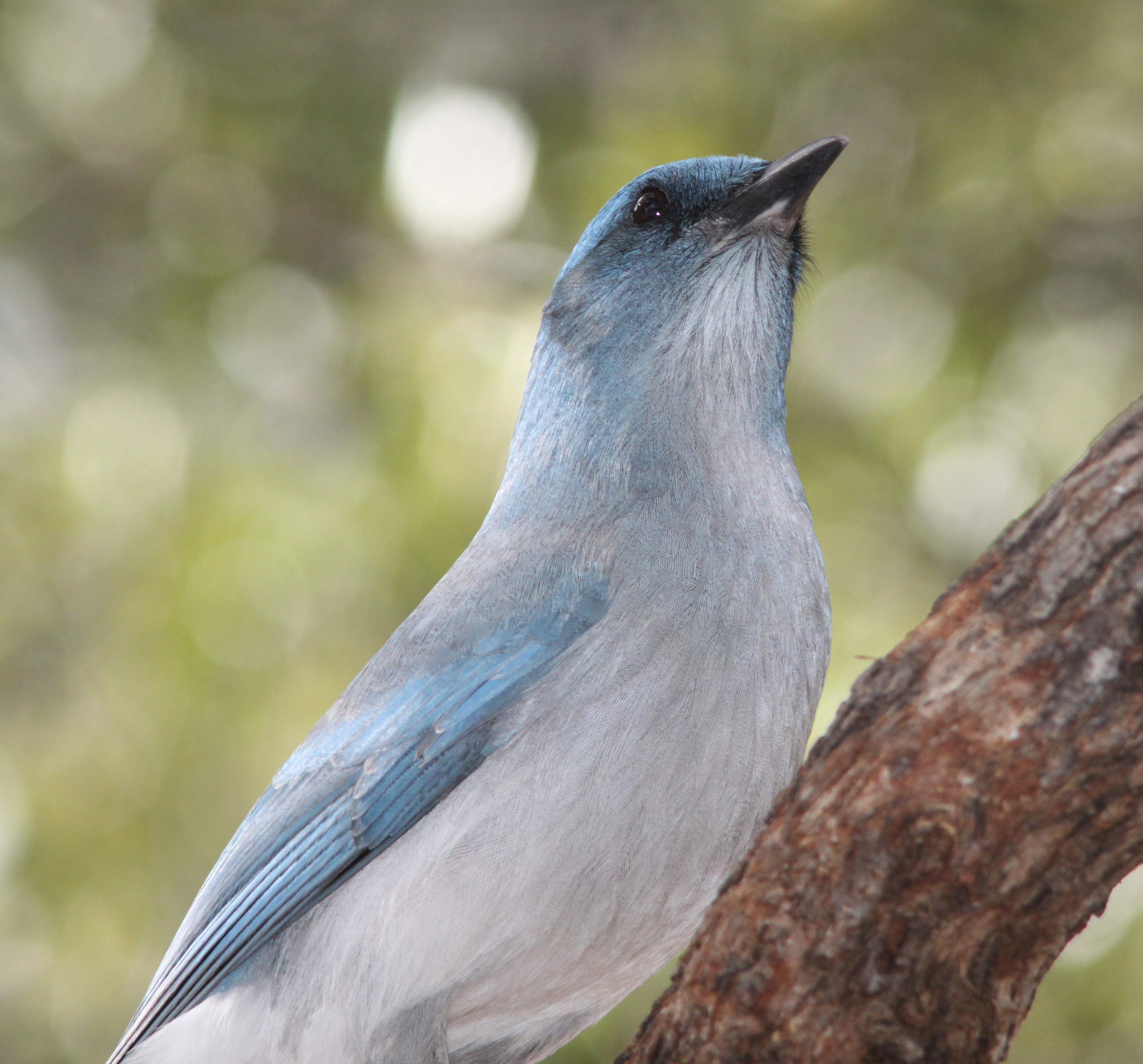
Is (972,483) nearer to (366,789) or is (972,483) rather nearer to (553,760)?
(553,760)

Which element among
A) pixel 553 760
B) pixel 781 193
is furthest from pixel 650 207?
pixel 553 760

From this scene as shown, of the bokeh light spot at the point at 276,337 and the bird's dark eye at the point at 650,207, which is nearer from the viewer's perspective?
the bird's dark eye at the point at 650,207

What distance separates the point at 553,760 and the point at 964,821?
33.4 inches

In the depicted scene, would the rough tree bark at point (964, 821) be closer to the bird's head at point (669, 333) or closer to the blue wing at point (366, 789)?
the blue wing at point (366, 789)

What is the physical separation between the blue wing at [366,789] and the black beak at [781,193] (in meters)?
1.07

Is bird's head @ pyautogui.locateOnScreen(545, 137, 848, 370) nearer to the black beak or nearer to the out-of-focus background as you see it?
the black beak

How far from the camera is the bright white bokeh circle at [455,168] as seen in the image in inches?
191

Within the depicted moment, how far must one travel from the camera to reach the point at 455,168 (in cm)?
488

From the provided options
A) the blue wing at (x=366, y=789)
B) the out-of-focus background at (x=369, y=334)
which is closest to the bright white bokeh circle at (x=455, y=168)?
the out-of-focus background at (x=369, y=334)

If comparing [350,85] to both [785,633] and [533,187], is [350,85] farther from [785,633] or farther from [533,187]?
[785,633]

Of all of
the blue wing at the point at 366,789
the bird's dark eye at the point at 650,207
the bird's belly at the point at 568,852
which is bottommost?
the bird's belly at the point at 568,852

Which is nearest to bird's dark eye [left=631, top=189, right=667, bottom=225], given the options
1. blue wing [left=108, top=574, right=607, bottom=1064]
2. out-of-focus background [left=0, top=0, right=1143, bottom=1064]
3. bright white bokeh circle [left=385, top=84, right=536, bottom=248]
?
blue wing [left=108, top=574, right=607, bottom=1064]

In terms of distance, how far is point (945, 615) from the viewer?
1.93 metres

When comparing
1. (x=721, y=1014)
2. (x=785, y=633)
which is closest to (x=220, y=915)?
(x=721, y=1014)
